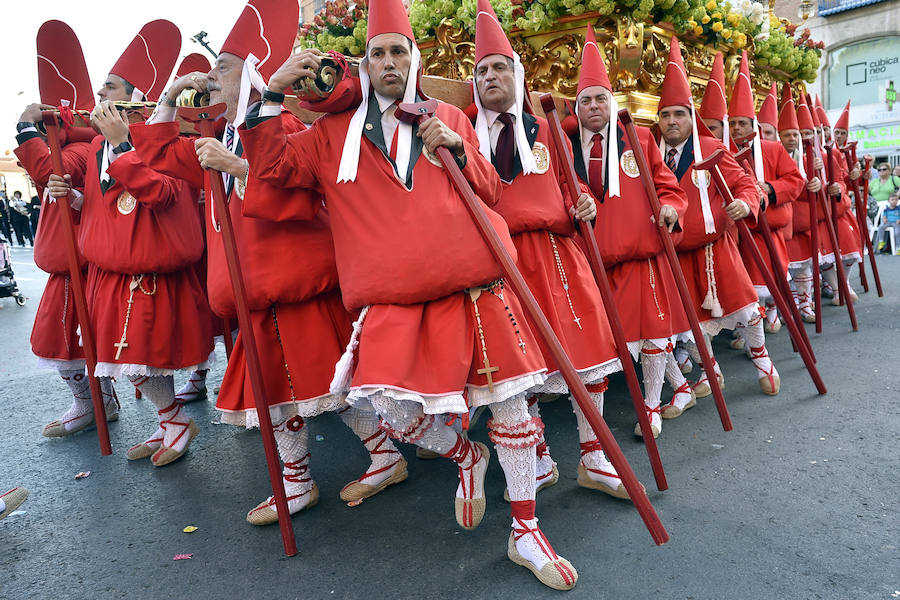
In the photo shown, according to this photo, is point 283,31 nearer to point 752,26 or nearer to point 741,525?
point 741,525

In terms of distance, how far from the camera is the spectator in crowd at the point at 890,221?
11.3 metres

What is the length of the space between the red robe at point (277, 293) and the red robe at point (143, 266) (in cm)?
59

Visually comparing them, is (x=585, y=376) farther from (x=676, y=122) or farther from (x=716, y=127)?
(x=716, y=127)

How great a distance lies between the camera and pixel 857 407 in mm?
3713

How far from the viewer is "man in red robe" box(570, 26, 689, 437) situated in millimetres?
3172

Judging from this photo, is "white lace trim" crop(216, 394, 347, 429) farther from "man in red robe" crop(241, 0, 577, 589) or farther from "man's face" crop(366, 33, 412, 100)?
"man's face" crop(366, 33, 412, 100)

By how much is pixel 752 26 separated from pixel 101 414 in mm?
5984

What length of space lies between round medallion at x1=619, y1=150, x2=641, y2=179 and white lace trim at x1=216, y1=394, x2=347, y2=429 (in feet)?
6.25

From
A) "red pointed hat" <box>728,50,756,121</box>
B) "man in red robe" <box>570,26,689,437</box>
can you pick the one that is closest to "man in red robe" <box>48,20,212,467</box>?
"man in red robe" <box>570,26,689,437</box>

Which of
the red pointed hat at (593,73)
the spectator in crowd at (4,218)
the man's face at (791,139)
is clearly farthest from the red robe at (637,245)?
the spectator in crowd at (4,218)

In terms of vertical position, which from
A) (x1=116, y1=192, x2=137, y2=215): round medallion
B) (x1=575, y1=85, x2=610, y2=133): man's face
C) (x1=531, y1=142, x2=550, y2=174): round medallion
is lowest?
(x1=531, y1=142, x2=550, y2=174): round medallion

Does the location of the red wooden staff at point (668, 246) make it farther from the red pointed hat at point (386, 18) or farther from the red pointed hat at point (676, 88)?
the red pointed hat at point (386, 18)

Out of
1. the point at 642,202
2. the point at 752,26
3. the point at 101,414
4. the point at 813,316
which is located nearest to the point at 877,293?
the point at 813,316

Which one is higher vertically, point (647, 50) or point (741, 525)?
point (647, 50)
